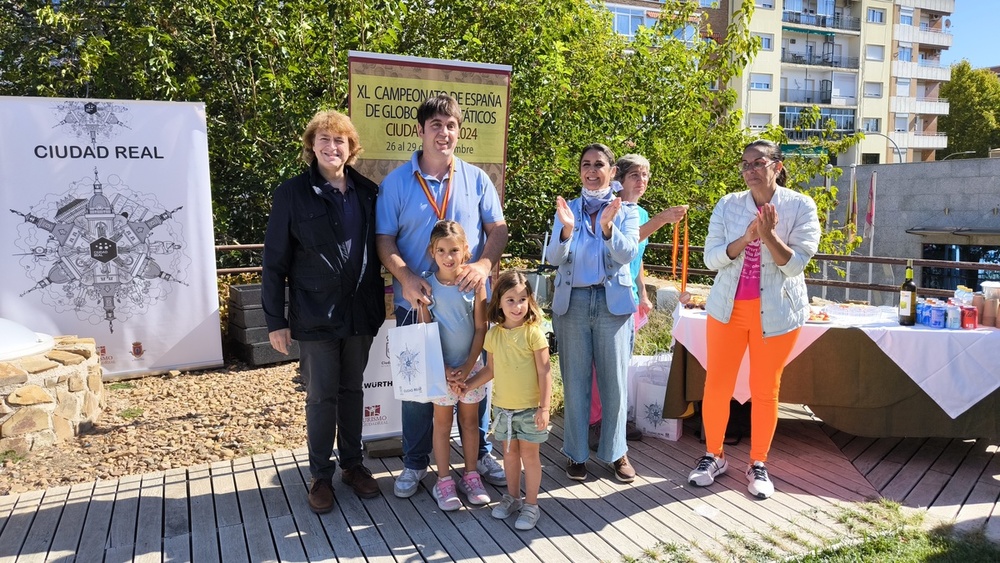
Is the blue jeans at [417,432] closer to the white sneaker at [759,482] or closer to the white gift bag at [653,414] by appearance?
the white gift bag at [653,414]

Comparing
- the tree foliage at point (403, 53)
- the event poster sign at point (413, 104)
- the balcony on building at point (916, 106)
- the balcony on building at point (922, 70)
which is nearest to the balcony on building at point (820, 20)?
the balcony on building at point (922, 70)

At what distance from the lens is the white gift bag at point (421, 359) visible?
3.28 m

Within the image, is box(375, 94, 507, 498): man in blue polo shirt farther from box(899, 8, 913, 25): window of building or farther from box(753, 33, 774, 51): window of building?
box(899, 8, 913, 25): window of building

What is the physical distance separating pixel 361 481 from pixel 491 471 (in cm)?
68

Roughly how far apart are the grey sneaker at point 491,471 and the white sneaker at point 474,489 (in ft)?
0.46

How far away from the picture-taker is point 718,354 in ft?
12.2

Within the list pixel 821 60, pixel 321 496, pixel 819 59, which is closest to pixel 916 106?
pixel 821 60

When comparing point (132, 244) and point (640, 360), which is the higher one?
point (132, 244)

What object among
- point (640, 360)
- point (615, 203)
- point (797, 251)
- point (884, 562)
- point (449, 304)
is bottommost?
point (884, 562)

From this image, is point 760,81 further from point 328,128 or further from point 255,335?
point 328,128

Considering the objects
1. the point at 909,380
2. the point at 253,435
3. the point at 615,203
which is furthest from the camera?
the point at 253,435

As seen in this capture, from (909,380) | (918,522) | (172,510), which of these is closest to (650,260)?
(909,380)

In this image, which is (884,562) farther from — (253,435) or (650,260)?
(650,260)

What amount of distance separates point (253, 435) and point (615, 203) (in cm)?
288
